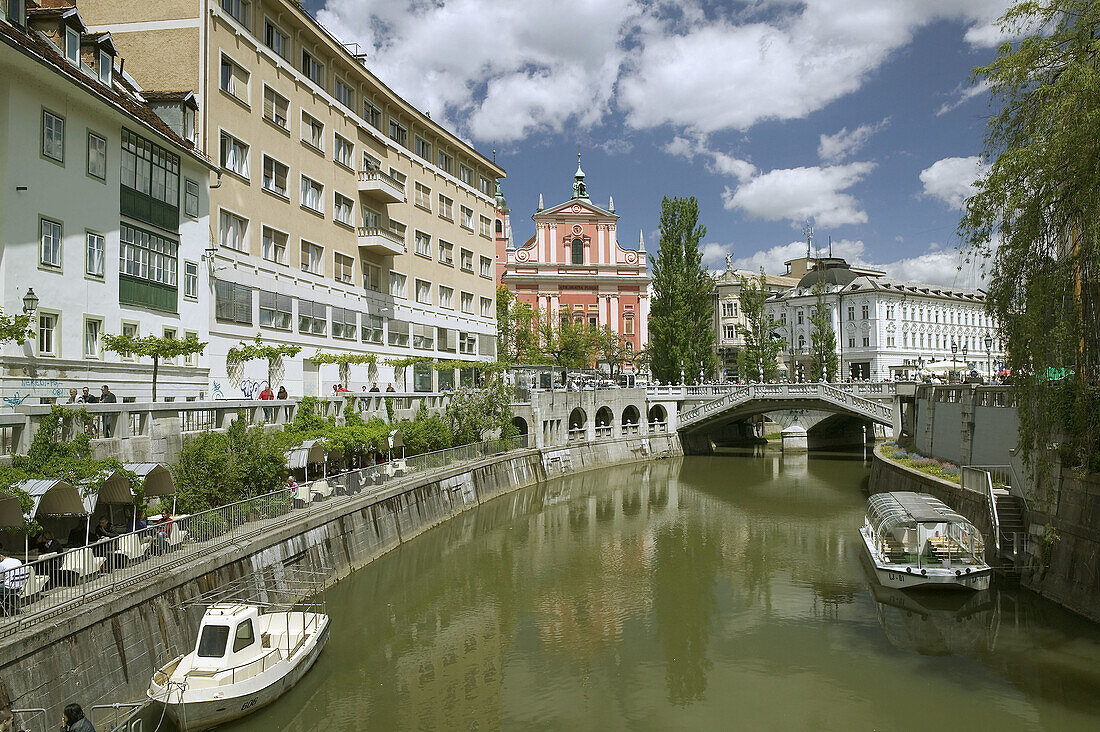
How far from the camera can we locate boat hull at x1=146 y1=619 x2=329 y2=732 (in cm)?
1566

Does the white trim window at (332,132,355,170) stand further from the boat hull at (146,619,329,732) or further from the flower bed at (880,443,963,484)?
the flower bed at (880,443,963,484)

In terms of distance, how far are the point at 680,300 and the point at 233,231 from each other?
4296 cm

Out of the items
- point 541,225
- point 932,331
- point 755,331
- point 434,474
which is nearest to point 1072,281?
point 434,474

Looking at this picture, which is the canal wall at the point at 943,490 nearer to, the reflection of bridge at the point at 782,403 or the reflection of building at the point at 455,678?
the reflection of bridge at the point at 782,403

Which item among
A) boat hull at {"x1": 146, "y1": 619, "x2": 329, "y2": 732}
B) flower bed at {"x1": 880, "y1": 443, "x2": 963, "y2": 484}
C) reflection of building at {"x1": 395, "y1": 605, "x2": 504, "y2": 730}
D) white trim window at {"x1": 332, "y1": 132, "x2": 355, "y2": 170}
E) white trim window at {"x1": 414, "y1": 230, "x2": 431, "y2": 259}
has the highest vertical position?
white trim window at {"x1": 332, "y1": 132, "x2": 355, "y2": 170}

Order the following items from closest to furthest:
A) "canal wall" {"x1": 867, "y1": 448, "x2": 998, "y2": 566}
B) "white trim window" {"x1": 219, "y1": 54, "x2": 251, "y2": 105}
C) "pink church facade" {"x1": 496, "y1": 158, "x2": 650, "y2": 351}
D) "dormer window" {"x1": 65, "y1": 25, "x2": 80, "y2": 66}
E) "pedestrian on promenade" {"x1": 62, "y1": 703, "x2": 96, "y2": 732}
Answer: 1. "pedestrian on promenade" {"x1": 62, "y1": 703, "x2": 96, "y2": 732}
2. "dormer window" {"x1": 65, "y1": 25, "x2": 80, "y2": 66}
3. "canal wall" {"x1": 867, "y1": 448, "x2": 998, "y2": 566}
4. "white trim window" {"x1": 219, "y1": 54, "x2": 251, "y2": 105}
5. "pink church facade" {"x1": 496, "y1": 158, "x2": 650, "y2": 351}

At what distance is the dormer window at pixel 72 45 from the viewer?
26875 millimetres

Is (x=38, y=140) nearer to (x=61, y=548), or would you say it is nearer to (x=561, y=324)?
(x=61, y=548)

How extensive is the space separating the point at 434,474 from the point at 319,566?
12510mm

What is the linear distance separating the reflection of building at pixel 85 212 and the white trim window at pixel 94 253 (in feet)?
0.16

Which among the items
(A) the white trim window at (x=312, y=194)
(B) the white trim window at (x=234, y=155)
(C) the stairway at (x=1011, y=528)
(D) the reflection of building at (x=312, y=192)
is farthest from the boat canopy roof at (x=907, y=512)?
(A) the white trim window at (x=312, y=194)

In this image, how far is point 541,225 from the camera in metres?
93.8

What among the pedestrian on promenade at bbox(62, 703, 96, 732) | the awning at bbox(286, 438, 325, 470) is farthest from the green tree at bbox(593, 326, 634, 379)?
the pedestrian on promenade at bbox(62, 703, 96, 732)

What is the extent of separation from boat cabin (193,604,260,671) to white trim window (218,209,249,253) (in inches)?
865
